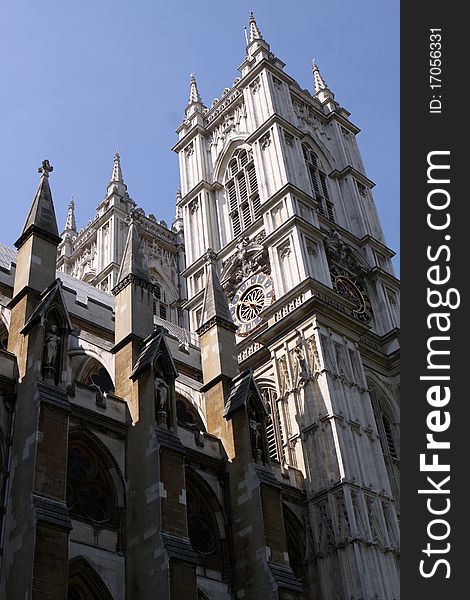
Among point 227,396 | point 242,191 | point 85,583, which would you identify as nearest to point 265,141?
point 242,191

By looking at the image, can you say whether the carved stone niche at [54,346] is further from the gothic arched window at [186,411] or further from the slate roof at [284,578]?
the gothic arched window at [186,411]

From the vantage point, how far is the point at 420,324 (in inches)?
472

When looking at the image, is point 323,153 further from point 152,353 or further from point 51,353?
point 51,353

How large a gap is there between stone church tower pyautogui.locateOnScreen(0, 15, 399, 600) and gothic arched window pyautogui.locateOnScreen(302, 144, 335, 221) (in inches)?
5.4

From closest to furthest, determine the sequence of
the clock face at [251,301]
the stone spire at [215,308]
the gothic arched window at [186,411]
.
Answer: the stone spire at [215,308] → the gothic arched window at [186,411] → the clock face at [251,301]

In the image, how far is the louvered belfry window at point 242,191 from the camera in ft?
119

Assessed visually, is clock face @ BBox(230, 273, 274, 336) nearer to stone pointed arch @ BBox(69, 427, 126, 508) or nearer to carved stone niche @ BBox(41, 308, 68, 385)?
stone pointed arch @ BBox(69, 427, 126, 508)

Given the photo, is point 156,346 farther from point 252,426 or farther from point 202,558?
point 202,558

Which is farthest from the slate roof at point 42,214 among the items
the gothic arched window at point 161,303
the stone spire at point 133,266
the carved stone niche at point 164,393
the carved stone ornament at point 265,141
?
the gothic arched window at point 161,303

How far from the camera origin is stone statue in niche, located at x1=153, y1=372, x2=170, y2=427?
20906 millimetres

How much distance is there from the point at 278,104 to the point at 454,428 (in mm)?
29693

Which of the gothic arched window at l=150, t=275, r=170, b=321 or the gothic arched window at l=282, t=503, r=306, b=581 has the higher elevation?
the gothic arched window at l=150, t=275, r=170, b=321

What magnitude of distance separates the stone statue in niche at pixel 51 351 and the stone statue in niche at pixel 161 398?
309 centimetres

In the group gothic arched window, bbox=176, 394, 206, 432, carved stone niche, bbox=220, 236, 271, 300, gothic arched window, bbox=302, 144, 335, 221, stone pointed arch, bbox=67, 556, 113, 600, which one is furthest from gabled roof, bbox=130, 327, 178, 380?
gothic arched window, bbox=302, 144, 335, 221
